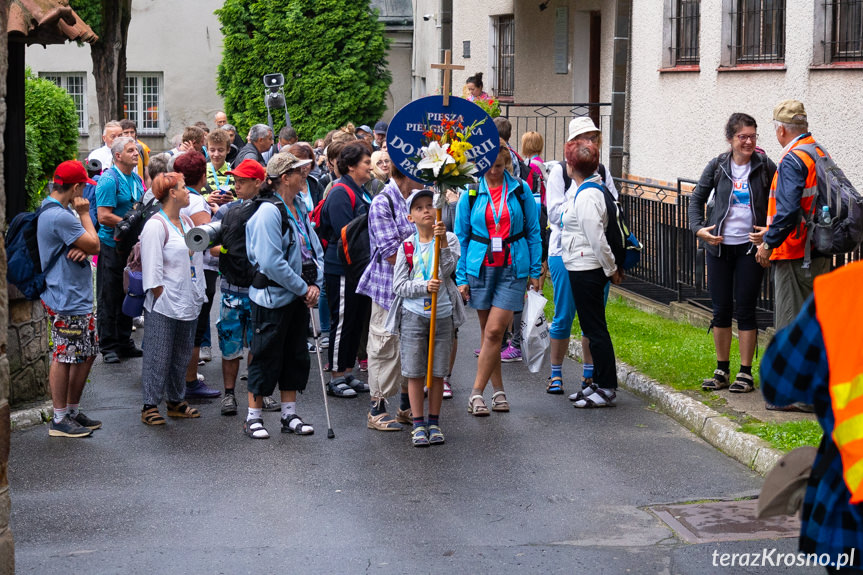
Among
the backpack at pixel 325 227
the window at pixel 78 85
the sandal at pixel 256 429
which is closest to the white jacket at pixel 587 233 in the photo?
the backpack at pixel 325 227

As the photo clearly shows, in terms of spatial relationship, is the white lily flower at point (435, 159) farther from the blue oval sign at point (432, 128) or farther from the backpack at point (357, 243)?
the backpack at point (357, 243)

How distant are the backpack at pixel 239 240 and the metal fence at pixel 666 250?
17.6 feet

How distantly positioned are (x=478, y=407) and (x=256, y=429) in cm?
166

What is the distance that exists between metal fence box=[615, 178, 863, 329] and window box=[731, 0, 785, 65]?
1802mm

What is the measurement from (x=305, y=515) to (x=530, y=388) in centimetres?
354

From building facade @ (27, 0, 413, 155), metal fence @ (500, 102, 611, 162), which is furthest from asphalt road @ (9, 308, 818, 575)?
building facade @ (27, 0, 413, 155)

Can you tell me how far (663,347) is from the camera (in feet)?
33.1

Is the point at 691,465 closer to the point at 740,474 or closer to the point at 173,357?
the point at 740,474

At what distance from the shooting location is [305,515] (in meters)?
6.06

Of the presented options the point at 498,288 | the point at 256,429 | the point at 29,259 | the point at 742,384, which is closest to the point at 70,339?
the point at 29,259

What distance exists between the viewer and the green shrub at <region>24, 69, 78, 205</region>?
1122 cm

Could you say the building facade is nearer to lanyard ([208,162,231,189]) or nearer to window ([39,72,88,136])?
window ([39,72,88,136])

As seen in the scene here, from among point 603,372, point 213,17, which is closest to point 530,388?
point 603,372

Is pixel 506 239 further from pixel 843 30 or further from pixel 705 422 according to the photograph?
pixel 843 30
